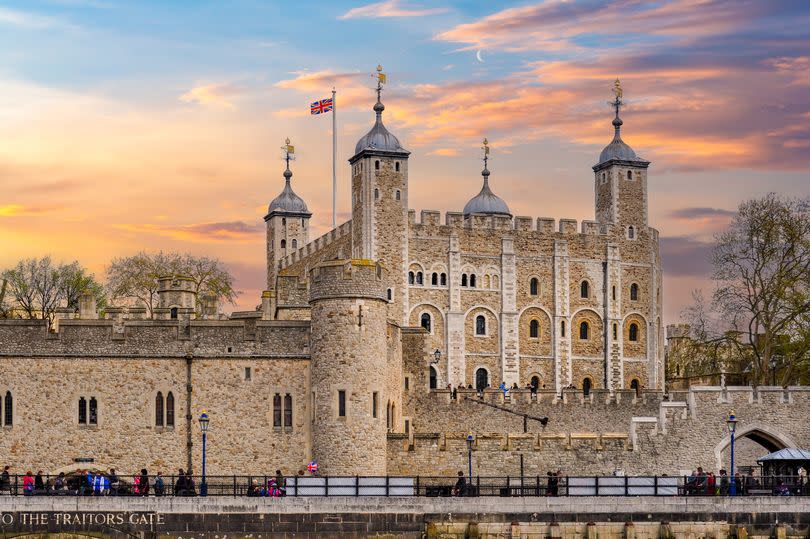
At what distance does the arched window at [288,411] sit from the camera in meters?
55.8

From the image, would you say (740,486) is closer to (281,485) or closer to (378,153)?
(281,485)

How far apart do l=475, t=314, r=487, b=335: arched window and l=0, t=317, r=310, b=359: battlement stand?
3947 centimetres

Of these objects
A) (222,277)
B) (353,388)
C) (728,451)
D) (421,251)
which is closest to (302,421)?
(353,388)

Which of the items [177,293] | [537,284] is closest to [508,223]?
[537,284]

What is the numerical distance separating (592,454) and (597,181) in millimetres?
47061

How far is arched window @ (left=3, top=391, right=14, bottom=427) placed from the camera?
181ft

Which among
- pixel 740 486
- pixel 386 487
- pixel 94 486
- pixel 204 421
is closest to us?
pixel 386 487

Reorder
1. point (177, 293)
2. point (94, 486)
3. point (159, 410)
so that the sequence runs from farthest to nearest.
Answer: point (177, 293) < point (159, 410) < point (94, 486)

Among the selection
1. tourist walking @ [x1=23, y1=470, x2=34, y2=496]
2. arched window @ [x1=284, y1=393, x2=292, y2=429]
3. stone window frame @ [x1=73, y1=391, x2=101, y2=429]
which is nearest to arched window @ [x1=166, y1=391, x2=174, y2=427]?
stone window frame @ [x1=73, y1=391, x2=101, y2=429]

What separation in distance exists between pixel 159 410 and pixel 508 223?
44048 mm

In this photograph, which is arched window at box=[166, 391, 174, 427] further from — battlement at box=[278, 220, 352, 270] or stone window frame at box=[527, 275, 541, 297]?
stone window frame at box=[527, 275, 541, 297]

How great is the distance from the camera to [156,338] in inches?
2201

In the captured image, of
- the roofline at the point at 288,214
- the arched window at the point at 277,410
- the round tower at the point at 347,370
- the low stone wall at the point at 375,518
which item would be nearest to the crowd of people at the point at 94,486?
the low stone wall at the point at 375,518

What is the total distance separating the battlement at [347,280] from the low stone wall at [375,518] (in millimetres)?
9421
